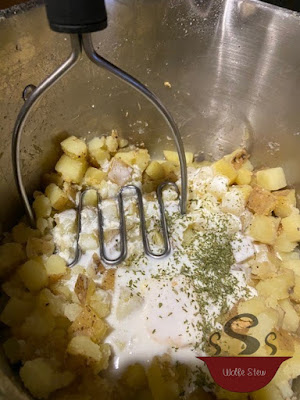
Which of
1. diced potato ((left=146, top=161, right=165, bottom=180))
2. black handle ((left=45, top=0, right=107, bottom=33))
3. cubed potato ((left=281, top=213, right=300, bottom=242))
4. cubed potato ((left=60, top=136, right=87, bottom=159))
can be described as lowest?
cubed potato ((left=281, top=213, right=300, bottom=242))

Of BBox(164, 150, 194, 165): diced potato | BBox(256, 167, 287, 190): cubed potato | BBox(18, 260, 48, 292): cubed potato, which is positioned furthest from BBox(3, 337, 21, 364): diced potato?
BBox(256, 167, 287, 190): cubed potato

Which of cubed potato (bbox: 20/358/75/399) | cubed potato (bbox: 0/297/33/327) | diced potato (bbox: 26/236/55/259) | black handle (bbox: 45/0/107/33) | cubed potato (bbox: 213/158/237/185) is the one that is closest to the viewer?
black handle (bbox: 45/0/107/33)

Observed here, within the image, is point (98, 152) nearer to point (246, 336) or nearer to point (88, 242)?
point (88, 242)

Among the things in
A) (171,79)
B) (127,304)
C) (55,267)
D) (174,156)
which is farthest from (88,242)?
(171,79)

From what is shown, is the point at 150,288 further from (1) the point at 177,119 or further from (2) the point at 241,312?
(1) the point at 177,119

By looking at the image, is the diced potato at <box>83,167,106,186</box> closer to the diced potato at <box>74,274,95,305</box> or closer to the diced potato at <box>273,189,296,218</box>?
the diced potato at <box>74,274,95,305</box>

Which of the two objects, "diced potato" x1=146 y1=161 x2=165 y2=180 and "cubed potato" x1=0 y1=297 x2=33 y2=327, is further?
"diced potato" x1=146 y1=161 x2=165 y2=180
